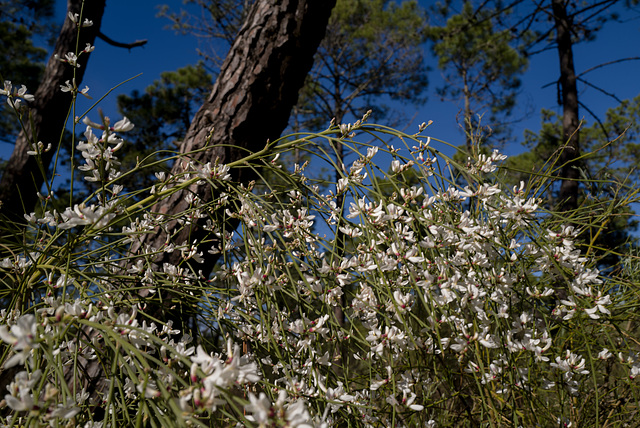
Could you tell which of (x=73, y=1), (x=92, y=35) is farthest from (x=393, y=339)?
(x=73, y=1)

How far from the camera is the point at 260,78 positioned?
1.86 meters

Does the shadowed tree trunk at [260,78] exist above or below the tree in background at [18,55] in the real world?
below

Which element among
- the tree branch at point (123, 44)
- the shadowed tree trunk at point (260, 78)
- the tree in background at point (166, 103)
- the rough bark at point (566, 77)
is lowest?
the shadowed tree trunk at point (260, 78)

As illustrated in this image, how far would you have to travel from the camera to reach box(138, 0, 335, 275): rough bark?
1828 mm

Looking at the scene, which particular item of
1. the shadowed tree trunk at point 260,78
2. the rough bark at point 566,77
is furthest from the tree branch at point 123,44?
the rough bark at point 566,77

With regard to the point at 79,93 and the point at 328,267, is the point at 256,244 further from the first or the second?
the point at 79,93

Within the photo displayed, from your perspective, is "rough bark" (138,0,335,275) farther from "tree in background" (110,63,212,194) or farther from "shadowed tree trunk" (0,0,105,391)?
"tree in background" (110,63,212,194)

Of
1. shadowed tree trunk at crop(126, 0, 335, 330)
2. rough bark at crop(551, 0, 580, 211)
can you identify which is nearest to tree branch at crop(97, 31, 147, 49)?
shadowed tree trunk at crop(126, 0, 335, 330)

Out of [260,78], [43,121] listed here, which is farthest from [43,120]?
[260,78]

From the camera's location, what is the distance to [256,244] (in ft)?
2.90

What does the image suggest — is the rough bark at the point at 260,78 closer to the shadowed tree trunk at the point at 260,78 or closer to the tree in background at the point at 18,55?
the shadowed tree trunk at the point at 260,78

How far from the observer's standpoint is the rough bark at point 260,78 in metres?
1.83

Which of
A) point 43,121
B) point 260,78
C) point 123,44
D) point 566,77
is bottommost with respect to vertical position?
point 260,78

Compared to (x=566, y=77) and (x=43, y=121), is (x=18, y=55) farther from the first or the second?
(x=566, y=77)
